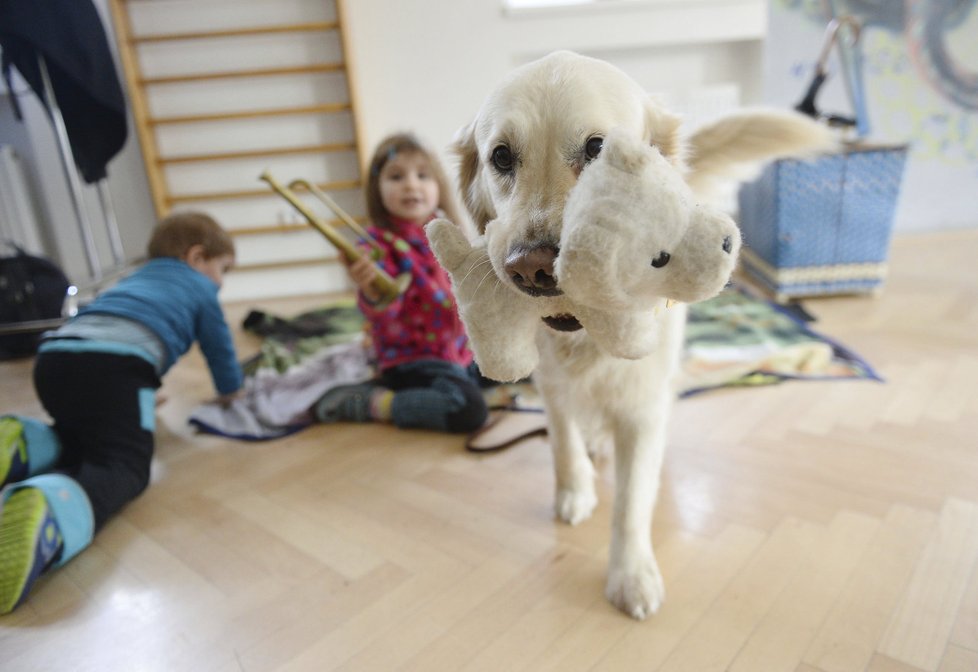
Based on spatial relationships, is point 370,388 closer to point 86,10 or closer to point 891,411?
point 891,411

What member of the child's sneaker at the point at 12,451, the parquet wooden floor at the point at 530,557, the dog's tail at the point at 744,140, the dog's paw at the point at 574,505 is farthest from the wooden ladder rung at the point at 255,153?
the dog's paw at the point at 574,505

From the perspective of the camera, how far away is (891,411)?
1588 mm

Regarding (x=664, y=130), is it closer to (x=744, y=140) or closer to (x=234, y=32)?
(x=744, y=140)

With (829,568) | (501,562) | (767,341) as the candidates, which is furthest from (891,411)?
(501,562)

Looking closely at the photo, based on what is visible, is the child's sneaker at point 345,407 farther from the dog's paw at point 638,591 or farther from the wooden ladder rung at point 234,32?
the wooden ladder rung at point 234,32

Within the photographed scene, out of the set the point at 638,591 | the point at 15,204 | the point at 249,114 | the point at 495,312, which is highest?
the point at 249,114

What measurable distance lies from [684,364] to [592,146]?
4.52 feet

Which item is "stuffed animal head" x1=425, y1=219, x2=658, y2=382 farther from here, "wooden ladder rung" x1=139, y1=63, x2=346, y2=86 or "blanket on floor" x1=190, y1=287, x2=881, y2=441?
"wooden ladder rung" x1=139, y1=63, x2=346, y2=86

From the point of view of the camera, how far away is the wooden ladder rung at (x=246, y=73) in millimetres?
3322

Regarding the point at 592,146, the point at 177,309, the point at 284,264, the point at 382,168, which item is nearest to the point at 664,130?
the point at 592,146

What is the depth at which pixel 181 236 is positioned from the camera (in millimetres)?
1773

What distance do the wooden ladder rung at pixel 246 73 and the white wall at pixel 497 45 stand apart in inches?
7.4

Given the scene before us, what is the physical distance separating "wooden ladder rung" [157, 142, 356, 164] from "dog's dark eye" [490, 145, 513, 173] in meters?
2.93

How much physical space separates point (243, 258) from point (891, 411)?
3.35 metres
